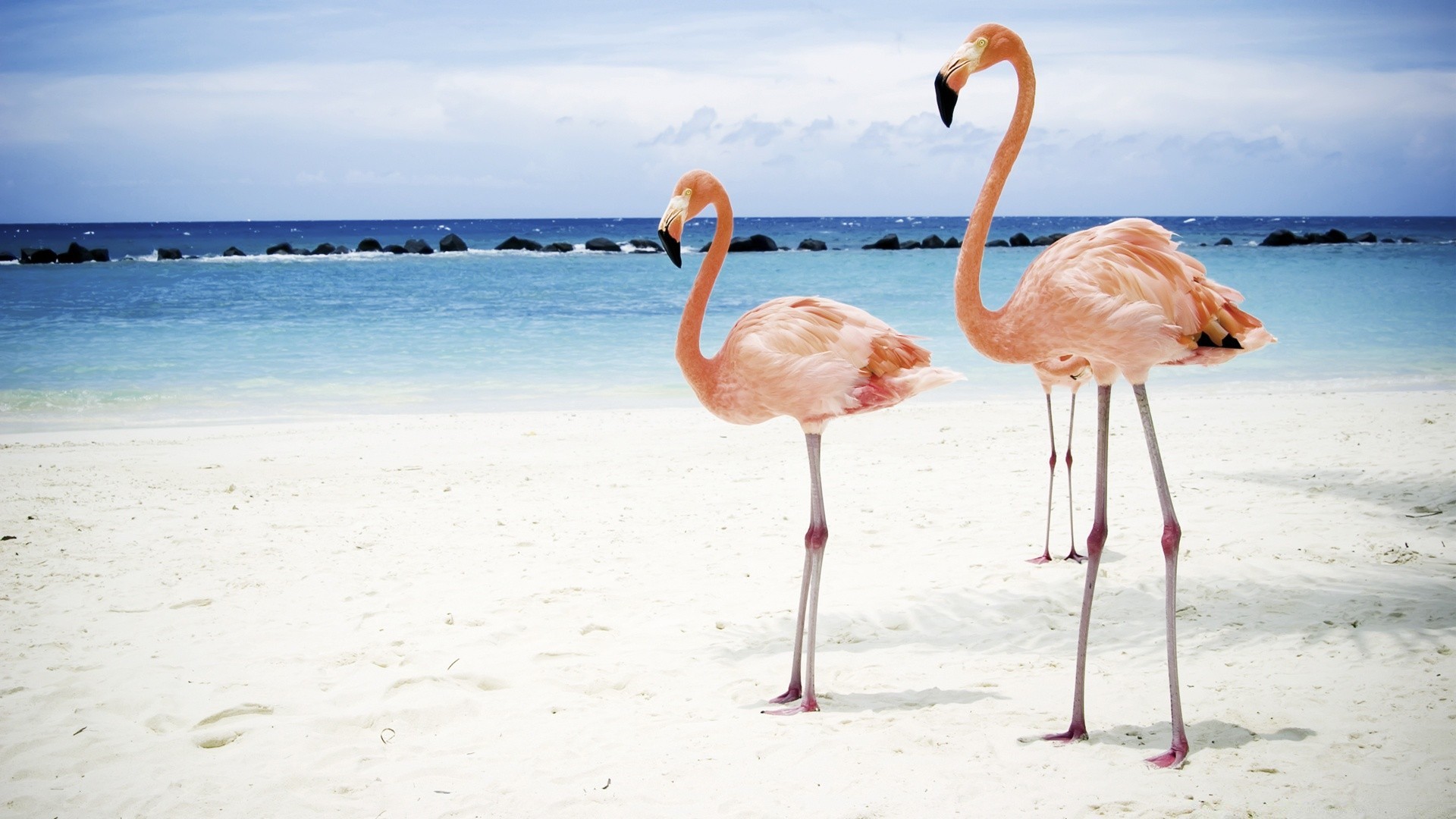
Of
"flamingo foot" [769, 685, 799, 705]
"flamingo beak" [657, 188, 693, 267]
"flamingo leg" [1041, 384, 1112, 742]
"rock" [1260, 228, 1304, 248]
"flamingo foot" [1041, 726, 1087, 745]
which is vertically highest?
"rock" [1260, 228, 1304, 248]

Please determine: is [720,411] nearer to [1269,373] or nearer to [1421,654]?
[1421,654]

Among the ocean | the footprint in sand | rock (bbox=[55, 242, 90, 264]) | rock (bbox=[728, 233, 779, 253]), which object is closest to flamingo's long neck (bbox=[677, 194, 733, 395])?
the footprint in sand

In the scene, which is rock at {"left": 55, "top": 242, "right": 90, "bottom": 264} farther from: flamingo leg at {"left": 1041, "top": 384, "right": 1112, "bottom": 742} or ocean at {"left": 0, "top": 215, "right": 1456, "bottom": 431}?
flamingo leg at {"left": 1041, "top": 384, "right": 1112, "bottom": 742}

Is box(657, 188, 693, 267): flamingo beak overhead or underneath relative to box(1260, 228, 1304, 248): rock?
underneath

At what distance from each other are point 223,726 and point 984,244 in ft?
11.4

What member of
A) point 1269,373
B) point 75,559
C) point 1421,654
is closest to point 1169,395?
point 1269,373

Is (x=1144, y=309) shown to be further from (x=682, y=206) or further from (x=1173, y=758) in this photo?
(x=682, y=206)

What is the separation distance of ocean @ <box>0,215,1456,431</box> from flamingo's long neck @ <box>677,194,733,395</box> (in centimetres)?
903

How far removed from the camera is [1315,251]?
4569 cm

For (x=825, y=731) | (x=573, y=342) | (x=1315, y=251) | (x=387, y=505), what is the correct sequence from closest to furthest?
(x=825, y=731) < (x=387, y=505) < (x=573, y=342) < (x=1315, y=251)

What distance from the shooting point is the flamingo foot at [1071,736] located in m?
3.47

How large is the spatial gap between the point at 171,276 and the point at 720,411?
36.4 m

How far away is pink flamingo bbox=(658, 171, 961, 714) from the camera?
382 centimetres

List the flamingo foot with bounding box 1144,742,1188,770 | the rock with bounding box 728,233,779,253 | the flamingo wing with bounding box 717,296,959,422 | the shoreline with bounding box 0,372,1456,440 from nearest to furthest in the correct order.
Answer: the flamingo foot with bounding box 1144,742,1188,770 < the flamingo wing with bounding box 717,296,959,422 < the shoreline with bounding box 0,372,1456,440 < the rock with bounding box 728,233,779,253
